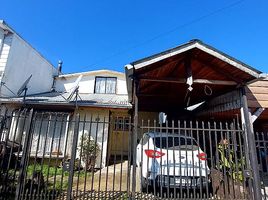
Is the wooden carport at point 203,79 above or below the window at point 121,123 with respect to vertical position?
above

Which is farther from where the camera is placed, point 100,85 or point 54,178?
point 100,85

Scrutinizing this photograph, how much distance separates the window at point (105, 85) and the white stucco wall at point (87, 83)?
243mm

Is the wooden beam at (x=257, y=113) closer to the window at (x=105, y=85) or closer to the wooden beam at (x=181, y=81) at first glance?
the wooden beam at (x=181, y=81)

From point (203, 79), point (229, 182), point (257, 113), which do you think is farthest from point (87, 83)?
point (229, 182)

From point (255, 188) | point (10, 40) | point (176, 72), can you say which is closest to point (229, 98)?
point (176, 72)

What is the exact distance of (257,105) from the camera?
7.23m

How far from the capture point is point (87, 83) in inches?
628

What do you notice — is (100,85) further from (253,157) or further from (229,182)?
(253,157)

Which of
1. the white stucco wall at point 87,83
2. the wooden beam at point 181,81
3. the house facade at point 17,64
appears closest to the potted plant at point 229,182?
the wooden beam at point 181,81

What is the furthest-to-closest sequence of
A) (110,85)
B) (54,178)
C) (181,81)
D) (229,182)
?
(110,85)
(181,81)
(229,182)
(54,178)

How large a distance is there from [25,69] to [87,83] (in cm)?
430

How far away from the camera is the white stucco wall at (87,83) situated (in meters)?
15.7

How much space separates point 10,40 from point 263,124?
14610 millimetres

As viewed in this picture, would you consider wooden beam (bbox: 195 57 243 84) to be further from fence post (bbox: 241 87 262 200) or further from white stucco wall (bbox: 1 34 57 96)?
white stucco wall (bbox: 1 34 57 96)
